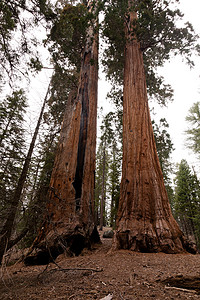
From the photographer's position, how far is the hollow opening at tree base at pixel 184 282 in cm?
133

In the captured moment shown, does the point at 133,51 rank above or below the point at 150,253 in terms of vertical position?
above

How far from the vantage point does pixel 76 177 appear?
408 centimetres

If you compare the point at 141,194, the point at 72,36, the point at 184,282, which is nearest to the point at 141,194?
the point at 141,194

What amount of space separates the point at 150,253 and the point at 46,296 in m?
2.11

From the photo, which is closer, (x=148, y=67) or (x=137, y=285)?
(x=137, y=285)

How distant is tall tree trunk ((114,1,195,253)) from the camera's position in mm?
2994

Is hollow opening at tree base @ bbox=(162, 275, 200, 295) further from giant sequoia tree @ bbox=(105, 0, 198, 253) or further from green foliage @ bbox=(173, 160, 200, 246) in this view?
green foliage @ bbox=(173, 160, 200, 246)

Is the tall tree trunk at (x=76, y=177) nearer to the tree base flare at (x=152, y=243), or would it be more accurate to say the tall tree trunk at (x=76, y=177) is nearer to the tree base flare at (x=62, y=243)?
the tree base flare at (x=62, y=243)

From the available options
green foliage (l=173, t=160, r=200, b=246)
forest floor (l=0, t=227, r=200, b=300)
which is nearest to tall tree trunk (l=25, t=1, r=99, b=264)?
forest floor (l=0, t=227, r=200, b=300)

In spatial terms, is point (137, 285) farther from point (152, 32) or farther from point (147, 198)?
point (152, 32)

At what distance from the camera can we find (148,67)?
27.4 feet

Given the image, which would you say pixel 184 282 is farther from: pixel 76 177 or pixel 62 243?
pixel 76 177

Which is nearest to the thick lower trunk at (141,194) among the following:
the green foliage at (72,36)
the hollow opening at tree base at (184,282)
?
the hollow opening at tree base at (184,282)

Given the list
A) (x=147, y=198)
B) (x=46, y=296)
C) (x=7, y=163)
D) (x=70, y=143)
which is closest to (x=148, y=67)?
(x=70, y=143)
